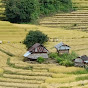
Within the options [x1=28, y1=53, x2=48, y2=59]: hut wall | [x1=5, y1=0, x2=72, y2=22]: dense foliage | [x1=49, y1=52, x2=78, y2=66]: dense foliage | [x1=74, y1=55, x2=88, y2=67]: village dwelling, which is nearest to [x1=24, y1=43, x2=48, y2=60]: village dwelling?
[x1=28, y1=53, x2=48, y2=59]: hut wall

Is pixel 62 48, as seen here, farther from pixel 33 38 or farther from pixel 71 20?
pixel 71 20

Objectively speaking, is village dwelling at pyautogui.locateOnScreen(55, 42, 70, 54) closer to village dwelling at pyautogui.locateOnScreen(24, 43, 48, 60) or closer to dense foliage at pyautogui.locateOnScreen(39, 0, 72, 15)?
village dwelling at pyautogui.locateOnScreen(24, 43, 48, 60)

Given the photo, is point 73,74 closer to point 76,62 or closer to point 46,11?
point 76,62

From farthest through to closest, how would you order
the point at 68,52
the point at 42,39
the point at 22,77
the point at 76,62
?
the point at 42,39, the point at 68,52, the point at 76,62, the point at 22,77

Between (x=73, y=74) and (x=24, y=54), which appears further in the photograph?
(x=24, y=54)

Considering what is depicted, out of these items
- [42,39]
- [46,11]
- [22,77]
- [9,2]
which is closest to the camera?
[22,77]

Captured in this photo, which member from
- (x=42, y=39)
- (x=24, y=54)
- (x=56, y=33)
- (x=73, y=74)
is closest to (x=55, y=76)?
(x=73, y=74)

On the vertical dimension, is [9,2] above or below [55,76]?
above
